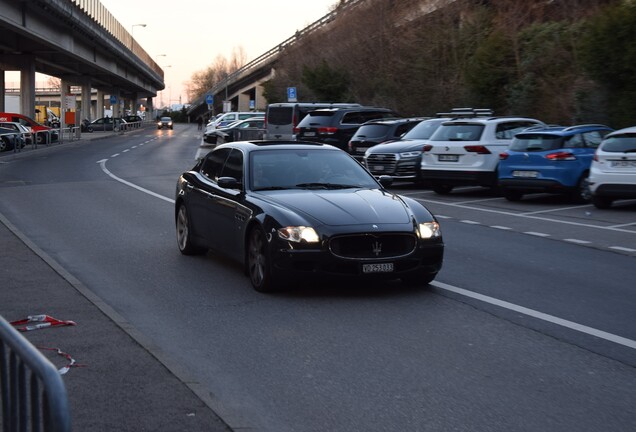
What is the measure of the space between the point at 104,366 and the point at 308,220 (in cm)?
321

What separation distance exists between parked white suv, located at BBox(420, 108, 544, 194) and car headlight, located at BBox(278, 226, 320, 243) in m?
12.9

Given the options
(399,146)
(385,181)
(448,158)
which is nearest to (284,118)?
(399,146)

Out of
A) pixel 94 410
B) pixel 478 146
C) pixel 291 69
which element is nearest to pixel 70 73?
pixel 291 69

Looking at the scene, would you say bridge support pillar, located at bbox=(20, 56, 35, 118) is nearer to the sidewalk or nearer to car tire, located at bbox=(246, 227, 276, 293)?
the sidewalk

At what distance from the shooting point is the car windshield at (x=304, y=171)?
34.4 feet

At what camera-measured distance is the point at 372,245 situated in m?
9.29

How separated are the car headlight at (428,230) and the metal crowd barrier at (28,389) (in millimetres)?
6281

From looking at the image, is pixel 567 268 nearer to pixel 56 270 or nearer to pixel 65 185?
pixel 56 270

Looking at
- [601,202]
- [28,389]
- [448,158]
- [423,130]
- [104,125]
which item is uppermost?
[28,389]

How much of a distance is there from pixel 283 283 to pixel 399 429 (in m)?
4.08

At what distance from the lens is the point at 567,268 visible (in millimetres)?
11609

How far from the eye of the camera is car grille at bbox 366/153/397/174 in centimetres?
2428

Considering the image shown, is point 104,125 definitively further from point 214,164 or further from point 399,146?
point 214,164

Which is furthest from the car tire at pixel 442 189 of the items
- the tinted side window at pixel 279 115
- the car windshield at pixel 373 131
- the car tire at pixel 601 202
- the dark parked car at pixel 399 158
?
the tinted side window at pixel 279 115
